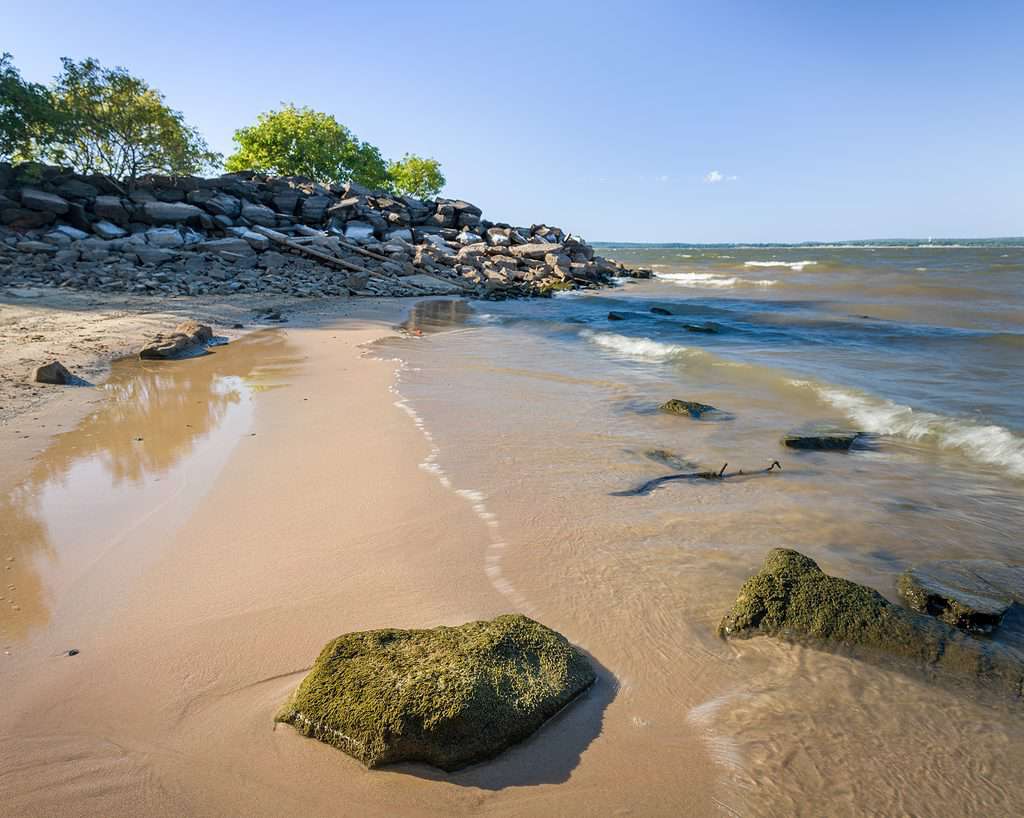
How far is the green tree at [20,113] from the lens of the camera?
73.9 feet

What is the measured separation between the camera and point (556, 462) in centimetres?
517

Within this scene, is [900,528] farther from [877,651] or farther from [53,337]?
[53,337]

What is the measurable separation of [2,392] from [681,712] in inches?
291

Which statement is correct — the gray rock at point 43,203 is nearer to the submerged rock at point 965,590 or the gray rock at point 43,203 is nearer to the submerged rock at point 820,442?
the submerged rock at point 820,442

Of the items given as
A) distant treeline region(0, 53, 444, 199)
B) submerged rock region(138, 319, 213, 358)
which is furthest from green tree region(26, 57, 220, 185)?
submerged rock region(138, 319, 213, 358)

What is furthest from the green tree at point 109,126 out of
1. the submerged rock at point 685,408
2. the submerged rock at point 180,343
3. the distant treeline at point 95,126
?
the submerged rock at point 685,408

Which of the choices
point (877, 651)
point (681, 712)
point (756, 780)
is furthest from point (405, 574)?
point (877, 651)

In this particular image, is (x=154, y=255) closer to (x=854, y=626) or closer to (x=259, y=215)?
(x=259, y=215)

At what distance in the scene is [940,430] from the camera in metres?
6.54

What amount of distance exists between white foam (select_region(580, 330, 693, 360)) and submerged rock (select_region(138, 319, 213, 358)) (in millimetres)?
7269

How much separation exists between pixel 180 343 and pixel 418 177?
51.2 metres

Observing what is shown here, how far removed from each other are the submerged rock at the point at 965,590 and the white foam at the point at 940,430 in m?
2.41

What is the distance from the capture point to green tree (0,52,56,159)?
2253cm

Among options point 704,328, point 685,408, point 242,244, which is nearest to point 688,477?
point 685,408
